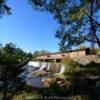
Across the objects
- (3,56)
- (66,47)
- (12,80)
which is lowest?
(12,80)

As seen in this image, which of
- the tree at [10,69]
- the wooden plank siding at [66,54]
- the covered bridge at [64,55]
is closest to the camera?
the tree at [10,69]

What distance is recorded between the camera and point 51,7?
78.5ft

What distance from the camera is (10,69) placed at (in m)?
12.9

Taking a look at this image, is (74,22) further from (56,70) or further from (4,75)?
(4,75)

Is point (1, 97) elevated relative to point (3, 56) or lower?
lower

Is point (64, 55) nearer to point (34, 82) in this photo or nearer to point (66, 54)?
point (66, 54)

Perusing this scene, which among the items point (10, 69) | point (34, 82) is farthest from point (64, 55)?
point (10, 69)

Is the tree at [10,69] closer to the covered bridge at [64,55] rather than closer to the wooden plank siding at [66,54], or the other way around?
the wooden plank siding at [66,54]

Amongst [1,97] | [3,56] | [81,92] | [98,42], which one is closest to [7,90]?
[1,97]

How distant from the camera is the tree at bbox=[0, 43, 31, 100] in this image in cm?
1276

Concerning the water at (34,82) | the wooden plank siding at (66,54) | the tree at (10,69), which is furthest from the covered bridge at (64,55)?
the tree at (10,69)

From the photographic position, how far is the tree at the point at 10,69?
41.9ft

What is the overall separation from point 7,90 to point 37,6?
12880 mm

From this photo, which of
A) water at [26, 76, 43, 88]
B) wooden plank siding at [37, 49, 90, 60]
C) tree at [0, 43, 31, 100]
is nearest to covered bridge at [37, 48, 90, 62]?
wooden plank siding at [37, 49, 90, 60]
